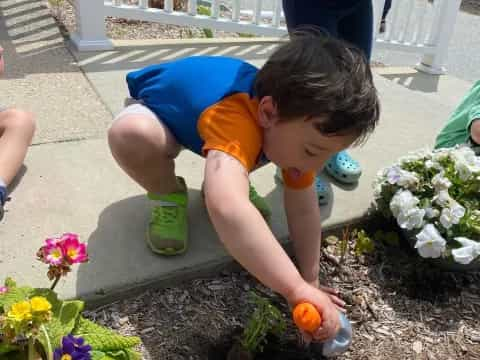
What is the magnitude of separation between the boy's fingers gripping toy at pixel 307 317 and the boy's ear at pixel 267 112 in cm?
47

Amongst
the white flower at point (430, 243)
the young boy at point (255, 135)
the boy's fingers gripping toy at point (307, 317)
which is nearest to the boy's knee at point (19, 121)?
the young boy at point (255, 135)

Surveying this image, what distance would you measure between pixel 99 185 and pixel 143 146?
1.62 ft

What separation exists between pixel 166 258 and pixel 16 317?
0.78 m

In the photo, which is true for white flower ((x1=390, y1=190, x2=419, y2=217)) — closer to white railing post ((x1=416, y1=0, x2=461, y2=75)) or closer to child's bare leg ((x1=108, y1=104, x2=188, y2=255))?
child's bare leg ((x1=108, y1=104, x2=188, y2=255))

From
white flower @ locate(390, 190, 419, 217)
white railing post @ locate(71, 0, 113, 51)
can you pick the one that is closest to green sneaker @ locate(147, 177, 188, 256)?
white flower @ locate(390, 190, 419, 217)

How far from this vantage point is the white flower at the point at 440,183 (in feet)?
5.88

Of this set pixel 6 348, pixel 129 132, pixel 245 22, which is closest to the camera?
pixel 6 348

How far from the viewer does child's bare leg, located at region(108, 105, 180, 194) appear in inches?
61.6

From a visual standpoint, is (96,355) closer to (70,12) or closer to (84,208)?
(84,208)

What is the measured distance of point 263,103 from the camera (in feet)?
4.51

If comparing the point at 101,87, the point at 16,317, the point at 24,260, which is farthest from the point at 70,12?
the point at 16,317

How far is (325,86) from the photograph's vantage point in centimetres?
127

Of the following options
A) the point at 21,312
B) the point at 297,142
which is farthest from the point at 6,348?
the point at 297,142

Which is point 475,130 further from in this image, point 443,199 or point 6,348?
point 6,348
